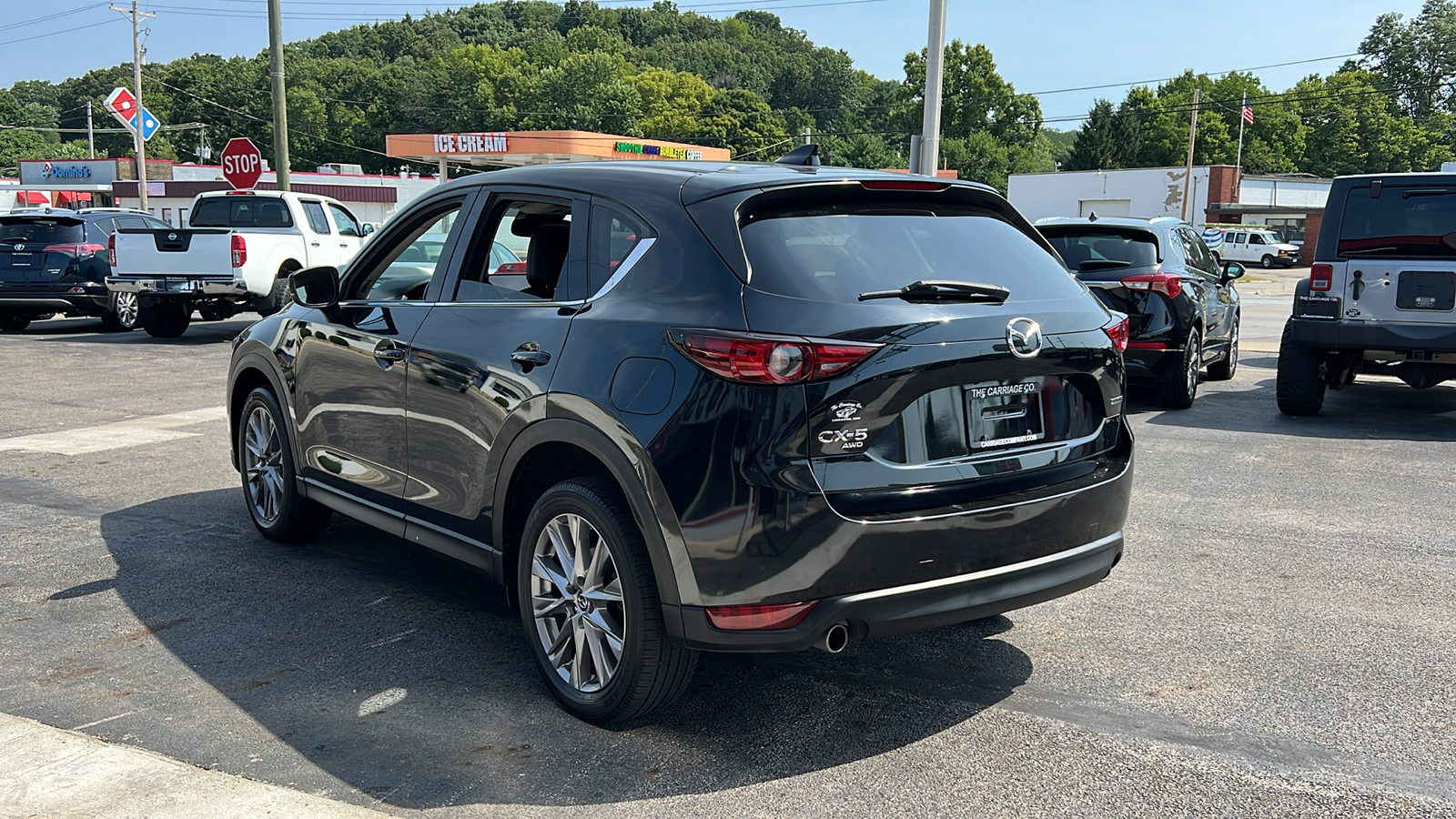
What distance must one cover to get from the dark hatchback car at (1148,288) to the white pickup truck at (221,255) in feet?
32.6

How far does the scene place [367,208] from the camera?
7531cm

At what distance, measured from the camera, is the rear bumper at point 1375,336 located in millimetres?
9391

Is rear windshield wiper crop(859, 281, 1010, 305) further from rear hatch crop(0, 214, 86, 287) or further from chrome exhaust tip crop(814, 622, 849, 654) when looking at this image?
rear hatch crop(0, 214, 86, 287)

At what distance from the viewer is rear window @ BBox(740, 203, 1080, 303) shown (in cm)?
360

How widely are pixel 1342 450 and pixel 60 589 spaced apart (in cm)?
802

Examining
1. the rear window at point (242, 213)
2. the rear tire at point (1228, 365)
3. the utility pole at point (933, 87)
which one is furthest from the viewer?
the rear window at point (242, 213)

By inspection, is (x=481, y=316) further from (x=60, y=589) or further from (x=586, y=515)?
(x=60, y=589)

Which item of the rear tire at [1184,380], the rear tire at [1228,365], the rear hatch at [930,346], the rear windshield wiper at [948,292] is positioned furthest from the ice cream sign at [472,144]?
the rear windshield wiper at [948,292]

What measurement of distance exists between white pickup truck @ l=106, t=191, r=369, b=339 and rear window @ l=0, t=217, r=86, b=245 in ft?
→ 3.57

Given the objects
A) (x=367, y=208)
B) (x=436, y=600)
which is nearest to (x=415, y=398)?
(x=436, y=600)

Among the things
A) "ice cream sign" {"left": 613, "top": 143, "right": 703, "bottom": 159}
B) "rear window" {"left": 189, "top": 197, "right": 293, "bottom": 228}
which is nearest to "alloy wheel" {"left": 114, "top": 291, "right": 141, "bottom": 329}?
"rear window" {"left": 189, "top": 197, "right": 293, "bottom": 228}

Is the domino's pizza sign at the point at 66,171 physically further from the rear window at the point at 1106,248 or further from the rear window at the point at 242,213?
the rear window at the point at 1106,248

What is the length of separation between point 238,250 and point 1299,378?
12811 millimetres

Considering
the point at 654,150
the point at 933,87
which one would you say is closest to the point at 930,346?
the point at 933,87
